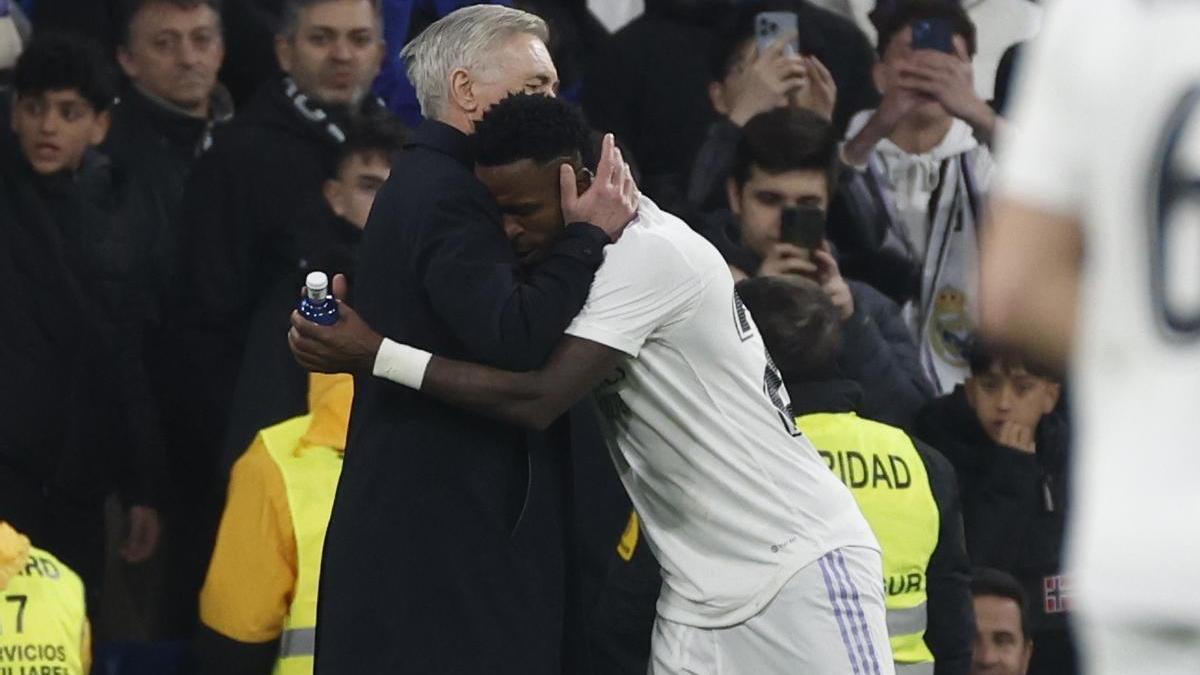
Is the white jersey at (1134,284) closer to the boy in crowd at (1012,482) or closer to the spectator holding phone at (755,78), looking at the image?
the boy in crowd at (1012,482)

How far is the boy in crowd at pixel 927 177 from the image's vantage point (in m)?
7.33

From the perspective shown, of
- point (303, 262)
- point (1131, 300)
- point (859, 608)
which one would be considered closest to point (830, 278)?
point (303, 262)

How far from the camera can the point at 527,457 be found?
15.0 feet

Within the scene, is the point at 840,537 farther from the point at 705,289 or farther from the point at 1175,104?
the point at 1175,104

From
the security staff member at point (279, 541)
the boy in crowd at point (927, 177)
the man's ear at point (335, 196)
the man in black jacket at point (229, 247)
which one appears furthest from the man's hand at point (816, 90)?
the security staff member at point (279, 541)

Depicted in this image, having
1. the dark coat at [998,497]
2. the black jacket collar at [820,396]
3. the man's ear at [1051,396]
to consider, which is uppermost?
the black jacket collar at [820,396]

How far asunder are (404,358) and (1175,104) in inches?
94.9

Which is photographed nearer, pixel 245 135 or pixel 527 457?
pixel 527 457

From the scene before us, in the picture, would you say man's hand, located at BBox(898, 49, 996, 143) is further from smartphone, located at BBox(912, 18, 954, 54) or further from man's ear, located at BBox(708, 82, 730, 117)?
man's ear, located at BBox(708, 82, 730, 117)

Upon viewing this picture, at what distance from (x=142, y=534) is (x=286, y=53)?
1.42m

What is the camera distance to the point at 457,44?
4.70m

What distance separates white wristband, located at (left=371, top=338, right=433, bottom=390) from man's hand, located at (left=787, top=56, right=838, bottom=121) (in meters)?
3.28

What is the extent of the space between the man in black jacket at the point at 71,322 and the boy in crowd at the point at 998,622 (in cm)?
221

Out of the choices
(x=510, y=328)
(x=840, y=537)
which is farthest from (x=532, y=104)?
(x=840, y=537)
